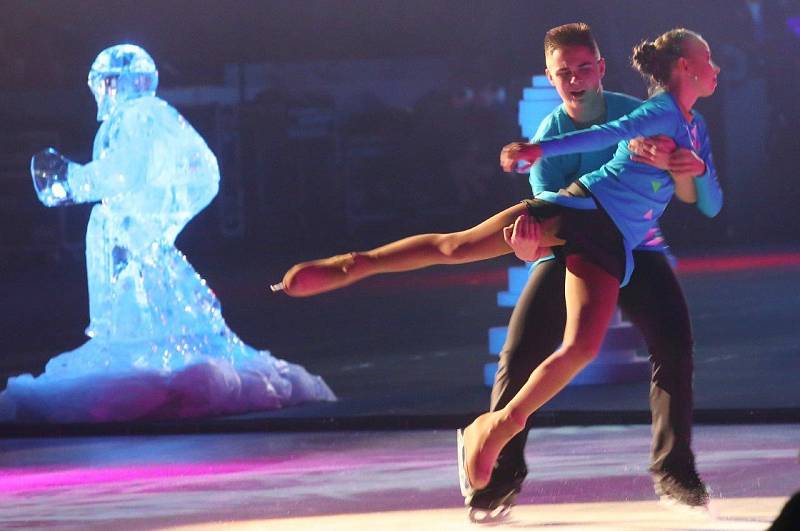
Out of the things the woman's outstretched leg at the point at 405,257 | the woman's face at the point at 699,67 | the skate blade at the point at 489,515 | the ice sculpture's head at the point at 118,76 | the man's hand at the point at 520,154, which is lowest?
the skate blade at the point at 489,515

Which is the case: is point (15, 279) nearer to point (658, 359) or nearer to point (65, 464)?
point (65, 464)

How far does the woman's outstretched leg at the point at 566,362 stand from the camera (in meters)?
4.25

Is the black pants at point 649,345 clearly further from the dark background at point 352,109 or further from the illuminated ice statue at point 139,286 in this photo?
the dark background at point 352,109

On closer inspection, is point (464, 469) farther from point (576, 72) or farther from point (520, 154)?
point (576, 72)

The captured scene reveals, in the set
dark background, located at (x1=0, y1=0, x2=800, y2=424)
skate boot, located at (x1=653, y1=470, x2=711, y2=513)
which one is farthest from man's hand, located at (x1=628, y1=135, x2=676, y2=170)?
dark background, located at (x1=0, y1=0, x2=800, y2=424)

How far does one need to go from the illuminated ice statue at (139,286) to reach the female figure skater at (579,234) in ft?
10.7

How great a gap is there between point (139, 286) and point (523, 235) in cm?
376

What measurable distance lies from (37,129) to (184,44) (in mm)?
2699

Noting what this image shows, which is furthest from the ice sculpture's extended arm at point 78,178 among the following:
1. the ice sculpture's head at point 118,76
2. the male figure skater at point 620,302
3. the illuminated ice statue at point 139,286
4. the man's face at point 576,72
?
the man's face at point 576,72

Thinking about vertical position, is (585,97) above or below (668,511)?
above

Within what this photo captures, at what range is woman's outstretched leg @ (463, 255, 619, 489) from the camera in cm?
425

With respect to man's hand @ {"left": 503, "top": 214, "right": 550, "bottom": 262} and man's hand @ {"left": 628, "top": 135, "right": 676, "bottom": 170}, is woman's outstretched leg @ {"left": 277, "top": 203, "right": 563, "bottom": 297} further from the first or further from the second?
man's hand @ {"left": 628, "top": 135, "right": 676, "bottom": 170}

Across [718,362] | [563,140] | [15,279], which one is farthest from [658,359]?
[15,279]

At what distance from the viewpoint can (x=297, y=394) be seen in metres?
7.94
